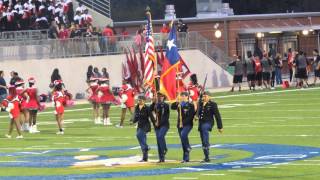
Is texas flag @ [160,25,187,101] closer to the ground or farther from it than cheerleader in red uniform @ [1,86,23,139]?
farther from it

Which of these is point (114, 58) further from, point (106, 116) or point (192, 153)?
point (192, 153)

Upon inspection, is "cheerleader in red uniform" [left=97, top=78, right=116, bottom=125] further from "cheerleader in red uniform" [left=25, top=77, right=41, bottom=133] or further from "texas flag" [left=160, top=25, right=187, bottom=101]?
"texas flag" [left=160, top=25, right=187, bottom=101]

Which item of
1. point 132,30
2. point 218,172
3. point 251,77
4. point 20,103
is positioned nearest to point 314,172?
point 218,172

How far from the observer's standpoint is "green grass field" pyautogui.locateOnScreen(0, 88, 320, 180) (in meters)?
19.5

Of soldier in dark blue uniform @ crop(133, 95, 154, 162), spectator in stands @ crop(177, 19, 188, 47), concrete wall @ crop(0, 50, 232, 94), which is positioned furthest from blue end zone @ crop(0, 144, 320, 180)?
spectator in stands @ crop(177, 19, 188, 47)

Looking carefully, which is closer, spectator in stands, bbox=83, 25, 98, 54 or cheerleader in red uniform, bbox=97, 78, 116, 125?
cheerleader in red uniform, bbox=97, 78, 116, 125

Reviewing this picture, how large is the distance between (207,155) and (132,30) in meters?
38.7

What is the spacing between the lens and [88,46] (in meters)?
49.9

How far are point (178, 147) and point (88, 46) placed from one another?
25728 mm

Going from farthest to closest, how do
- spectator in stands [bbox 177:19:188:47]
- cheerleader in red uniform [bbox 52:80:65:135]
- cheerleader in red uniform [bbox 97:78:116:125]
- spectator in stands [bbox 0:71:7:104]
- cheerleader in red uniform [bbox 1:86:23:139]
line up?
spectator in stands [bbox 177:19:188:47], spectator in stands [bbox 0:71:7:104], cheerleader in red uniform [bbox 97:78:116:125], cheerleader in red uniform [bbox 52:80:65:135], cheerleader in red uniform [bbox 1:86:23:139]

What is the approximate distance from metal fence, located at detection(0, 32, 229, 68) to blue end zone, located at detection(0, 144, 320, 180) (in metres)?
22.7

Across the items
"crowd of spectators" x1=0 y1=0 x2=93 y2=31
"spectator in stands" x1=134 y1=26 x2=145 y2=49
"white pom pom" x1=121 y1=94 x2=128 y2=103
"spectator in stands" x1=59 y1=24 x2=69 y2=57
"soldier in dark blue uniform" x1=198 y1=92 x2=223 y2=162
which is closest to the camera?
"soldier in dark blue uniform" x1=198 y1=92 x2=223 y2=162

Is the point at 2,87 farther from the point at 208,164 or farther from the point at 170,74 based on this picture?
the point at 208,164

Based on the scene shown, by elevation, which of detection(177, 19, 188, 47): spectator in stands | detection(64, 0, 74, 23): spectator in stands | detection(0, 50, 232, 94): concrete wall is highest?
detection(64, 0, 74, 23): spectator in stands
